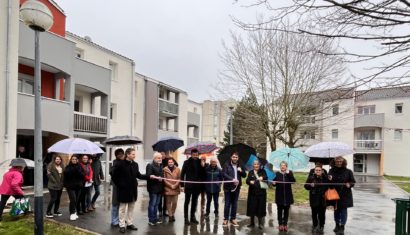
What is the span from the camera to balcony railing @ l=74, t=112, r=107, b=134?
842 inches

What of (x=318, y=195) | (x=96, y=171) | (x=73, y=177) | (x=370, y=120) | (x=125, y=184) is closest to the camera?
(x=125, y=184)

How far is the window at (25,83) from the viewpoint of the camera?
713 inches

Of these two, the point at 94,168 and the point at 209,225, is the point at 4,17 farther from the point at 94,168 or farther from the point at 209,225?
the point at 209,225

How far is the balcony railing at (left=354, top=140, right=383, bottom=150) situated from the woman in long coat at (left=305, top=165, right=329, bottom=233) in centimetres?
4321

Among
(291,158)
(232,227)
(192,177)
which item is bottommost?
(232,227)

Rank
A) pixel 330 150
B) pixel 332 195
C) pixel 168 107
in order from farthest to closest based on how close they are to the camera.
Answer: pixel 168 107 < pixel 330 150 < pixel 332 195

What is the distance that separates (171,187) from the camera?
10547mm

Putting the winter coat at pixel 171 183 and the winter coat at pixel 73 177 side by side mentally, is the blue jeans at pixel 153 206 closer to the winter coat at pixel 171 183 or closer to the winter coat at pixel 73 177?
the winter coat at pixel 171 183

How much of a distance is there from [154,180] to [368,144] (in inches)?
1797

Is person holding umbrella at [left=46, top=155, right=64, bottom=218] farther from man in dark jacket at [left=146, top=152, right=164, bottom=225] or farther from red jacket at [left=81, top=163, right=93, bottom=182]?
man in dark jacket at [left=146, top=152, right=164, bottom=225]

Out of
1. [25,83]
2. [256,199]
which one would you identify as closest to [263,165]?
[256,199]

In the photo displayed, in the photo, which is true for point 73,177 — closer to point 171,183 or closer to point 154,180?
point 154,180

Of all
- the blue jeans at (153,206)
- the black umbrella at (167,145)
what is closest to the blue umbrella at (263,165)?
the black umbrella at (167,145)

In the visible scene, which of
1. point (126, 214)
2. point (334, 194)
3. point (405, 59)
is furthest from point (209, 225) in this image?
point (405, 59)
